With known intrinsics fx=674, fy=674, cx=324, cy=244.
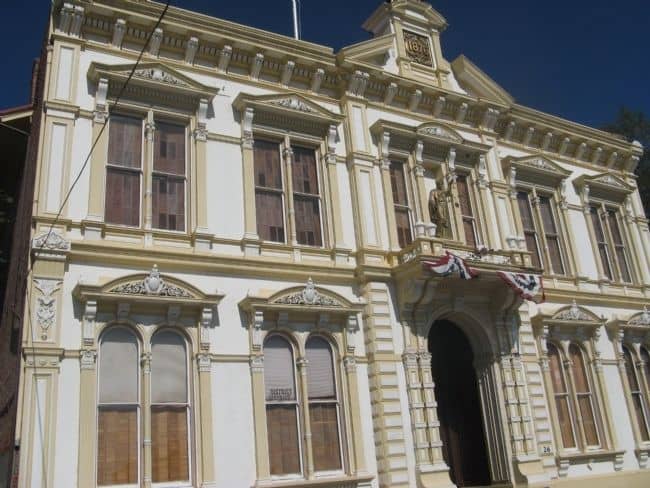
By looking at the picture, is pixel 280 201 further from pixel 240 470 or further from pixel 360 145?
pixel 240 470

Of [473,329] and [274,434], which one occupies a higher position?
[473,329]

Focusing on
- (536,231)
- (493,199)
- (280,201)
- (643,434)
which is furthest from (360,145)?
(643,434)

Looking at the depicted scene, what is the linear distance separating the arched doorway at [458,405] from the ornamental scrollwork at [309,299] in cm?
341

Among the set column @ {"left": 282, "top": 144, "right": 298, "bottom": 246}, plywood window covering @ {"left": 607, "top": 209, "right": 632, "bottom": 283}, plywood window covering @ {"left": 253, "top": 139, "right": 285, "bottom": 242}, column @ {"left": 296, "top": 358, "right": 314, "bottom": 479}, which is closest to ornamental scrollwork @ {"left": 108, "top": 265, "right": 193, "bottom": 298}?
plywood window covering @ {"left": 253, "top": 139, "right": 285, "bottom": 242}

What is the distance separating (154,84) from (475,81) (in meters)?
9.95

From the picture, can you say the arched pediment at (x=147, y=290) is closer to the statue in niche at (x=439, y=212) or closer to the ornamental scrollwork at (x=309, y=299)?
the ornamental scrollwork at (x=309, y=299)

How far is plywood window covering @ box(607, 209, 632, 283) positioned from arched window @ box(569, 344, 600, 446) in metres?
3.95

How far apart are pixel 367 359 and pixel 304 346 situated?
1559 millimetres

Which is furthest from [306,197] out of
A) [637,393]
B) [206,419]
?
[637,393]

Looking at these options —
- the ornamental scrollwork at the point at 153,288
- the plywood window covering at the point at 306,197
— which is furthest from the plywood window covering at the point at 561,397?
the ornamental scrollwork at the point at 153,288

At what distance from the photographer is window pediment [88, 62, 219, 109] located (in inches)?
555

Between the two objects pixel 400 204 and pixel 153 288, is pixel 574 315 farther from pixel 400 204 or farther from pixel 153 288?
pixel 153 288

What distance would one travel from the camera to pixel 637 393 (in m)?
19.9

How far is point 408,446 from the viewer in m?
14.6
